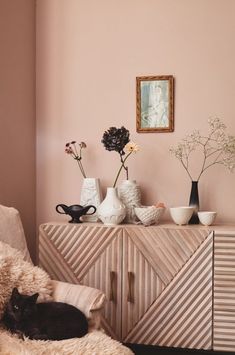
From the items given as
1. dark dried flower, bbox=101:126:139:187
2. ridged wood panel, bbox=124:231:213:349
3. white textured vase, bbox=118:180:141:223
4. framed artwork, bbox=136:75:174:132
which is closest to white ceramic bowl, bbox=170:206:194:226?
ridged wood panel, bbox=124:231:213:349

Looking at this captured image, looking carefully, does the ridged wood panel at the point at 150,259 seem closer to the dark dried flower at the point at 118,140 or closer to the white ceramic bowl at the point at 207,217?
the white ceramic bowl at the point at 207,217

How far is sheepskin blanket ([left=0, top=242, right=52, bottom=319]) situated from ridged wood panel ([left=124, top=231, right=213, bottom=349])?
2.39 ft

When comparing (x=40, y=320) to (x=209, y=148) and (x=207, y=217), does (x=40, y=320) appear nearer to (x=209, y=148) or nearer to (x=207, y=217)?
(x=207, y=217)

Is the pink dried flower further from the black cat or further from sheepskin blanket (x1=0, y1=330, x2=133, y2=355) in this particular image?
sheepskin blanket (x1=0, y1=330, x2=133, y2=355)

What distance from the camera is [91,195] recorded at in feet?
9.21

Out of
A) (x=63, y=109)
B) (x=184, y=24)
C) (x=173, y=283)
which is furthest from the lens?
(x=63, y=109)

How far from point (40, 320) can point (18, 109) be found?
1510 millimetres

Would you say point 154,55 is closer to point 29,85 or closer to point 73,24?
point 73,24

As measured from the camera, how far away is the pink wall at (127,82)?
2822 mm

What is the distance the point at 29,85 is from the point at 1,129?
496 mm

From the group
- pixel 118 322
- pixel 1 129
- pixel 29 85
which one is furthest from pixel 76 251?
pixel 29 85

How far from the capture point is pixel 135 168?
295 cm

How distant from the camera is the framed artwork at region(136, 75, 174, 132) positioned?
2869mm

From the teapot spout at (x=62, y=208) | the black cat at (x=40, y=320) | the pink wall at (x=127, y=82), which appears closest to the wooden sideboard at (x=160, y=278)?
A: the teapot spout at (x=62, y=208)
